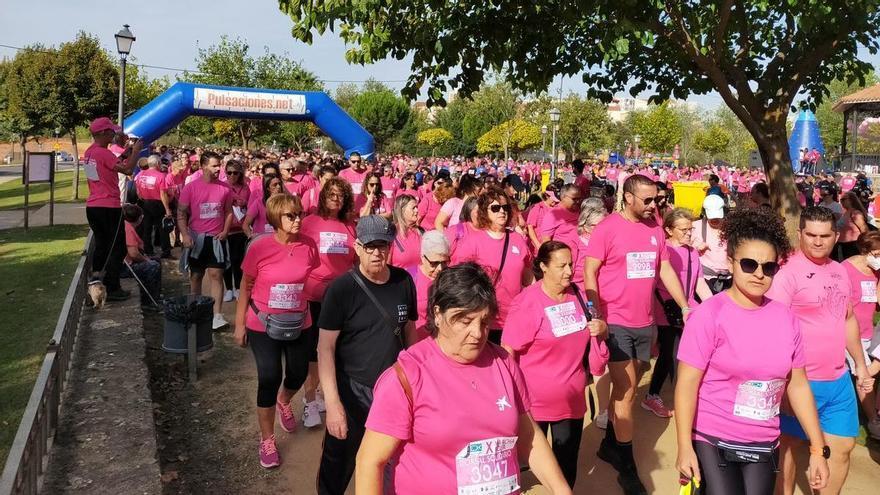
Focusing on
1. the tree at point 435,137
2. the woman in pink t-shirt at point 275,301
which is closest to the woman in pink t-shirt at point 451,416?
the woman in pink t-shirt at point 275,301

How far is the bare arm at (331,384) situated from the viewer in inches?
125

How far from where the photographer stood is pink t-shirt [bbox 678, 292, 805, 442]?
9.30ft

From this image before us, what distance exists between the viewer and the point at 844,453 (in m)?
3.59

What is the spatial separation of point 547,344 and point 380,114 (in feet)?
233

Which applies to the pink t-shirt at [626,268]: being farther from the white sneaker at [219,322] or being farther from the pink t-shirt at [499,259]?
the white sneaker at [219,322]

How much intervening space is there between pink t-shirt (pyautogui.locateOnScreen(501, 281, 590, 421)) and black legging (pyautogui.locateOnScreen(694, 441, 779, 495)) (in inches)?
31.7

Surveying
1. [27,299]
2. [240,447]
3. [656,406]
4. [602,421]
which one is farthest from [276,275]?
[27,299]

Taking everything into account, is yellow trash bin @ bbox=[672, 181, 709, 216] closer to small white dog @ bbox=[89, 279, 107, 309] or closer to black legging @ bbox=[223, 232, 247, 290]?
black legging @ bbox=[223, 232, 247, 290]

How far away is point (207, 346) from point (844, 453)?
17.0ft

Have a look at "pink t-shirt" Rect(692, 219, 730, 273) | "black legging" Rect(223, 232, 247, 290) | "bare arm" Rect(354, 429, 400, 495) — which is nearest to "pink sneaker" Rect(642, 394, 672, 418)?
"pink t-shirt" Rect(692, 219, 730, 273)

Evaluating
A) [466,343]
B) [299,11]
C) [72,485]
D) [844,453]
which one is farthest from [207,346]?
[844,453]

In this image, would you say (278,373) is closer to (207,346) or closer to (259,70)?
(207,346)

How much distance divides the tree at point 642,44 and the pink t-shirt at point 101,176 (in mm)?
2557

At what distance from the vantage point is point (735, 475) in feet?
9.56
